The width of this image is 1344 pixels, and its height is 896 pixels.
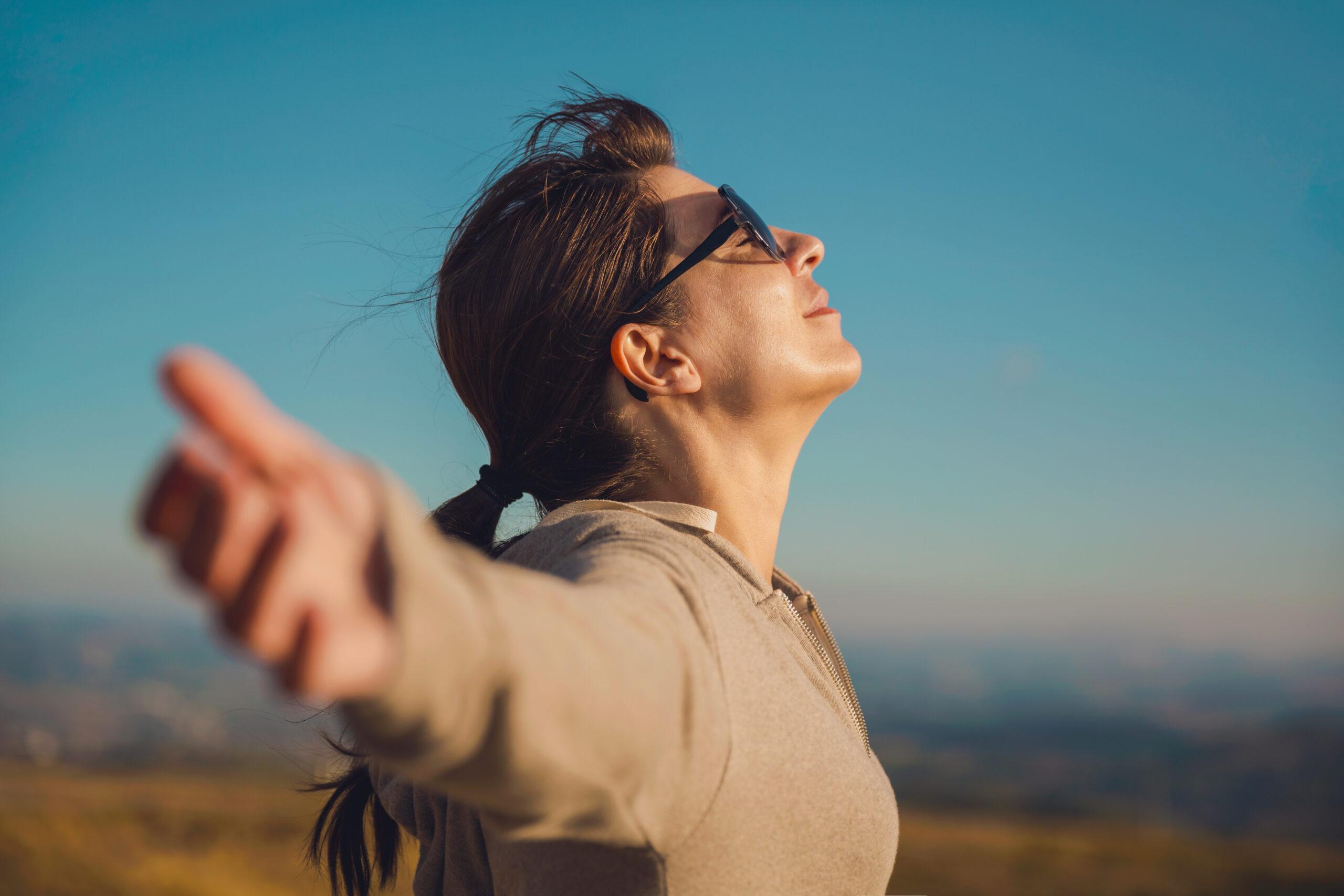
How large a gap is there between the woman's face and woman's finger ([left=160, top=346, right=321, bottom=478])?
1.46 meters

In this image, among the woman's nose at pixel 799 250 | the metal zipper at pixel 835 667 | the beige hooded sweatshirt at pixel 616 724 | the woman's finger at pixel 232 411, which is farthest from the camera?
the woman's nose at pixel 799 250

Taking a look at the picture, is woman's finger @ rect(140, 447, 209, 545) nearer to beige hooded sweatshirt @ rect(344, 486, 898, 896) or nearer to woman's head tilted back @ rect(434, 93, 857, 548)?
beige hooded sweatshirt @ rect(344, 486, 898, 896)

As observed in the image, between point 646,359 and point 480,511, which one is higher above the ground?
point 646,359

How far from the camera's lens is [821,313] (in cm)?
208

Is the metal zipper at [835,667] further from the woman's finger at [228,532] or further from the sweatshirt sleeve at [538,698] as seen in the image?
the woman's finger at [228,532]

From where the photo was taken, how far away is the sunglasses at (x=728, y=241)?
2.00m

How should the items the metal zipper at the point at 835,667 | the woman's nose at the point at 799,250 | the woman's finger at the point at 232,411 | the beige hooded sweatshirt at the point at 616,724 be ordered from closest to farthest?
the woman's finger at the point at 232,411, the beige hooded sweatshirt at the point at 616,724, the metal zipper at the point at 835,667, the woman's nose at the point at 799,250

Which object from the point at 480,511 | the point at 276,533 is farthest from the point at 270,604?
the point at 480,511

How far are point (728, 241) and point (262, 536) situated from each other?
1.71 metres

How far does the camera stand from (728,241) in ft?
6.73

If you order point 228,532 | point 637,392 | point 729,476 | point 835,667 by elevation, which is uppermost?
point 228,532

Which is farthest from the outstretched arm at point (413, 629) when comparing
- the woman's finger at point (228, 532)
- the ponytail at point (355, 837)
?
the ponytail at point (355, 837)

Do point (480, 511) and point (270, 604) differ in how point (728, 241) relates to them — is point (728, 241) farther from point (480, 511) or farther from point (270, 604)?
point (270, 604)

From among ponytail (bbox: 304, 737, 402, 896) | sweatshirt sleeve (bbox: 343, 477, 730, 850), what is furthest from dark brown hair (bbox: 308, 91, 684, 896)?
sweatshirt sleeve (bbox: 343, 477, 730, 850)
